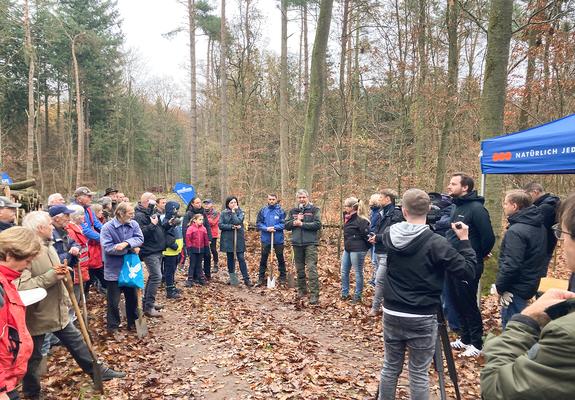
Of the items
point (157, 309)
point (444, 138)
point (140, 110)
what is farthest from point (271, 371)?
point (140, 110)

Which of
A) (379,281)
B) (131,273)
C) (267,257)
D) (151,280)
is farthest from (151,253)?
(379,281)

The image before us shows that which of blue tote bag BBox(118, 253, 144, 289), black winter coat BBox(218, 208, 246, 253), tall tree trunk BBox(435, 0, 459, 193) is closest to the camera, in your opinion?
blue tote bag BBox(118, 253, 144, 289)

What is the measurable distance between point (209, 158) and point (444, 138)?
20.5 metres

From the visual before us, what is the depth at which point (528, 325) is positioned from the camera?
164 cm

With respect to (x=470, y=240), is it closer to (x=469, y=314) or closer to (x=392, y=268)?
(x=469, y=314)

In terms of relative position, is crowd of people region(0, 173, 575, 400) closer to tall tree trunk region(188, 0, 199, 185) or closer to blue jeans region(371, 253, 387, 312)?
blue jeans region(371, 253, 387, 312)

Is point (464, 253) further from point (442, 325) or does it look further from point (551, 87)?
point (551, 87)

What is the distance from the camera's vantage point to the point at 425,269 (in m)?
3.15

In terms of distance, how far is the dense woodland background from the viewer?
1180cm

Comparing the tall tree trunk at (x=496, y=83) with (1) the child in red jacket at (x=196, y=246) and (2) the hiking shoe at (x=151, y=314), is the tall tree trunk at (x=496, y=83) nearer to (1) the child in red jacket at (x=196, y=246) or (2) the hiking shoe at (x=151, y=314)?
(1) the child in red jacket at (x=196, y=246)

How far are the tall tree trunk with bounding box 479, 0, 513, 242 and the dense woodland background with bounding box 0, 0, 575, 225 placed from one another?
0.02 metres

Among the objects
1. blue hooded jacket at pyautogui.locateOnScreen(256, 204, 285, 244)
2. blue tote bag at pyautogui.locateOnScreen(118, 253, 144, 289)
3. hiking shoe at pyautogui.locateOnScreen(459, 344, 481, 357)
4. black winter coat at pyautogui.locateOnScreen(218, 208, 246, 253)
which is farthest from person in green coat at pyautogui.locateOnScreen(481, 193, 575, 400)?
black winter coat at pyautogui.locateOnScreen(218, 208, 246, 253)

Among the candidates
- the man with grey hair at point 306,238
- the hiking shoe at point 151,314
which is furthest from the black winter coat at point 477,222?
the hiking shoe at point 151,314

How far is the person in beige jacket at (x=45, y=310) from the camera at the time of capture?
3924mm
